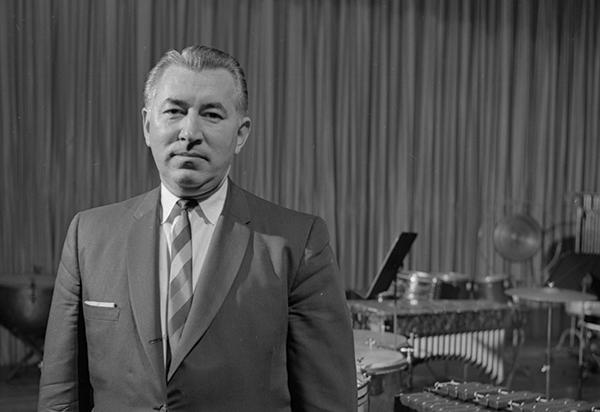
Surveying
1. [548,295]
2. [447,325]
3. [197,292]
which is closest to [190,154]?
[197,292]

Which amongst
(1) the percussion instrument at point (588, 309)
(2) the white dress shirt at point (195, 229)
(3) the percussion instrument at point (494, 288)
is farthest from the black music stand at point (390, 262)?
(3) the percussion instrument at point (494, 288)

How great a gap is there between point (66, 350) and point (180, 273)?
0.30m

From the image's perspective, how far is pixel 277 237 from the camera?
1.55 m

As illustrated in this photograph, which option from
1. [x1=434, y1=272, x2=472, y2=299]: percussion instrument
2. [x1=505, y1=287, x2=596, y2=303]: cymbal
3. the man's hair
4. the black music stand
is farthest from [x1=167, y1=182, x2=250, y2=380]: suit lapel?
[x1=434, y1=272, x2=472, y2=299]: percussion instrument

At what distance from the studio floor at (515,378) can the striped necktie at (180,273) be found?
3.54 meters

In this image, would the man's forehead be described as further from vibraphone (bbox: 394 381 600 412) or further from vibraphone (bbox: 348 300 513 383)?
vibraphone (bbox: 348 300 513 383)

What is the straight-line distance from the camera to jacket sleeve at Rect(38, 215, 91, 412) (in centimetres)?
155

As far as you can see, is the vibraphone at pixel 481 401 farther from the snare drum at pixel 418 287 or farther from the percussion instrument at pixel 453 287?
the percussion instrument at pixel 453 287

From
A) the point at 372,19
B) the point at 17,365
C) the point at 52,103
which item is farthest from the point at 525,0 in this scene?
the point at 17,365

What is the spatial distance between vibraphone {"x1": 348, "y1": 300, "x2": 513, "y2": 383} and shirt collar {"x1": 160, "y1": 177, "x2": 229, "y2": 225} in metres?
3.30

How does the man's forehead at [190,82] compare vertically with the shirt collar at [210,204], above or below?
above

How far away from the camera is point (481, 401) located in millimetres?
3102

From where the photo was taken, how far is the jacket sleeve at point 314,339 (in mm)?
1536

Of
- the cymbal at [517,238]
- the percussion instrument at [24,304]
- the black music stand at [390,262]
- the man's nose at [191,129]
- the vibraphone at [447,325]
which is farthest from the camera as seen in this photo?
the cymbal at [517,238]
